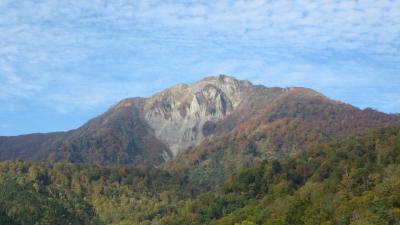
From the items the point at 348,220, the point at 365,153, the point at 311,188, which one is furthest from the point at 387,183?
the point at 365,153

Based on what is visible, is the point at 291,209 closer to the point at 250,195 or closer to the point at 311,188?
the point at 311,188

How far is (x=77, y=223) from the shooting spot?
18688 centimetres

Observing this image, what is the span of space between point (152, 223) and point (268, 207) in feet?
190

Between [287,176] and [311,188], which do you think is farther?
[287,176]

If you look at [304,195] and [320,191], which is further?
[304,195]

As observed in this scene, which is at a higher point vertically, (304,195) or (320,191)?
(320,191)

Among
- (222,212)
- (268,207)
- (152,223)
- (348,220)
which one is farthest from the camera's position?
(152,223)

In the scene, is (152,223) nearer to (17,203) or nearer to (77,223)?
(77,223)

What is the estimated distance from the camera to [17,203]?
171 meters

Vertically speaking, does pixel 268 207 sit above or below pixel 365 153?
below

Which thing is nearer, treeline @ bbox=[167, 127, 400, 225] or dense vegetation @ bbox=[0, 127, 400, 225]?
treeline @ bbox=[167, 127, 400, 225]

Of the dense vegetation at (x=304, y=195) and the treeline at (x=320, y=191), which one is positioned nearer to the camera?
the treeline at (x=320, y=191)

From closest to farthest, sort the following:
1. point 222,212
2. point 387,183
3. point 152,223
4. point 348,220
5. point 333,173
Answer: point 348,220
point 387,183
point 333,173
point 222,212
point 152,223

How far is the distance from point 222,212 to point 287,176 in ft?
73.6
